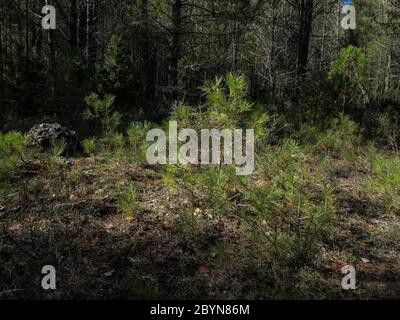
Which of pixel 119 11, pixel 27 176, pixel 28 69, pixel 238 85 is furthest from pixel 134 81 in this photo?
pixel 238 85

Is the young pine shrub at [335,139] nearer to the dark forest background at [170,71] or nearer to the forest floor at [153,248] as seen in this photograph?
the dark forest background at [170,71]

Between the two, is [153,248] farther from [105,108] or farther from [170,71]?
[170,71]

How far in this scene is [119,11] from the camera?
11859mm

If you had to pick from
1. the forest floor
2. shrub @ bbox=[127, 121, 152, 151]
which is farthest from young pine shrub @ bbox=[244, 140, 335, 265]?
shrub @ bbox=[127, 121, 152, 151]

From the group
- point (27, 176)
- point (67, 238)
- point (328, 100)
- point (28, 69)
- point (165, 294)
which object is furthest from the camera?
point (28, 69)

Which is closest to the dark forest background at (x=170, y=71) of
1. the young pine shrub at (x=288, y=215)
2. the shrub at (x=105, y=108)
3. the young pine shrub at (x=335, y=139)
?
the young pine shrub at (x=335, y=139)

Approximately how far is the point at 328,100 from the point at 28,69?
26.8 feet

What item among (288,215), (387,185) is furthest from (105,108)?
(387,185)

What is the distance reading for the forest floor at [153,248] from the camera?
3.26 meters

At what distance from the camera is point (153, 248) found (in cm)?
382

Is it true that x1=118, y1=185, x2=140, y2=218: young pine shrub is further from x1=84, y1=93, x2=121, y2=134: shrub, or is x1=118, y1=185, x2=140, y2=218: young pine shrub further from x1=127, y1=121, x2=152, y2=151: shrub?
x1=84, y1=93, x2=121, y2=134: shrub

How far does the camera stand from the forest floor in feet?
10.7

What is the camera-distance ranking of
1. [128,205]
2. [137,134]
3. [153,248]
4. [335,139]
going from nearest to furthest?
[153,248] < [128,205] < [137,134] < [335,139]
